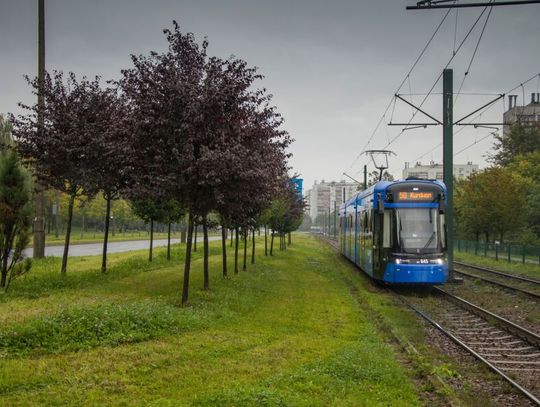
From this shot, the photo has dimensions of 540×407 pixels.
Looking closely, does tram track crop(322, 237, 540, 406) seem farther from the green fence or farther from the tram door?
the green fence

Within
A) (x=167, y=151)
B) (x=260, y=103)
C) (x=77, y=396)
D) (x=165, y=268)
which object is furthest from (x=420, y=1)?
(x=165, y=268)

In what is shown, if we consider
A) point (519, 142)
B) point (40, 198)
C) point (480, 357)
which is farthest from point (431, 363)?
point (519, 142)

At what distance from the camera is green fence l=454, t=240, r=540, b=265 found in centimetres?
3100

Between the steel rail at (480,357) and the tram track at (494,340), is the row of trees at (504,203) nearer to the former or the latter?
the tram track at (494,340)

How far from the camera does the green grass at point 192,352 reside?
22.9 feet

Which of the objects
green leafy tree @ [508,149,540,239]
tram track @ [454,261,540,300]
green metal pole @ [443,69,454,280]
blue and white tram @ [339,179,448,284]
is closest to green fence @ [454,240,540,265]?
tram track @ [454,261,540,300]

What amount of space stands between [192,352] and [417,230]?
431 inches

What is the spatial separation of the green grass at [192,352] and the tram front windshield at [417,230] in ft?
11.6

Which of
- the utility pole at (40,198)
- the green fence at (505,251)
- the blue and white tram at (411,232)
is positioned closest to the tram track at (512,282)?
the blue and white tram at (411,232)

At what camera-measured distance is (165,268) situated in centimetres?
2292

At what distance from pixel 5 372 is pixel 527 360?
8.57 meters

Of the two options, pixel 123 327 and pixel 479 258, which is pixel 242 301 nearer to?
pixel 123 327

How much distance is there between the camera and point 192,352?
893cm

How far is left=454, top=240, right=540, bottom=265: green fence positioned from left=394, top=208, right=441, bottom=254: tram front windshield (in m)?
15.3
